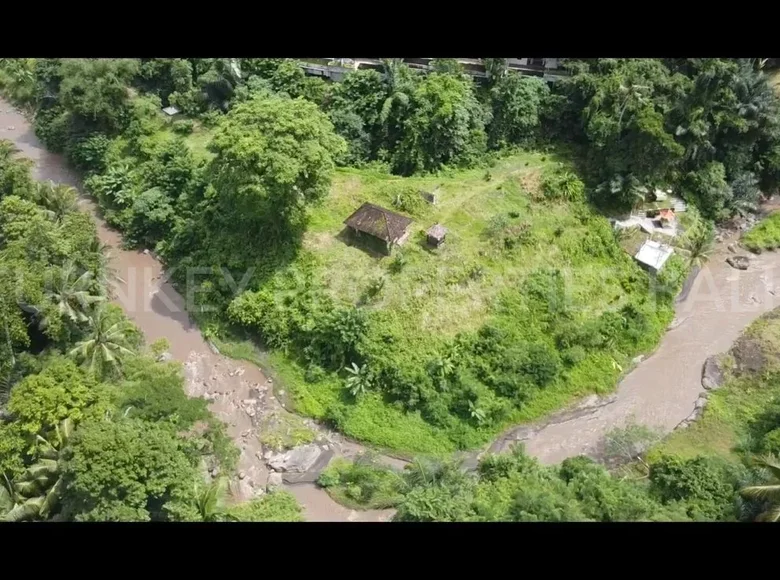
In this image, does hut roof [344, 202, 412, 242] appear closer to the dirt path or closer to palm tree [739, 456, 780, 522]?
the dirt path

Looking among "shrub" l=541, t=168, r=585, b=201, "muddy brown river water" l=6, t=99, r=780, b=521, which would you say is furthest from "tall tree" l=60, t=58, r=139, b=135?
"shrub" l=541, t=168, r=585, b=201

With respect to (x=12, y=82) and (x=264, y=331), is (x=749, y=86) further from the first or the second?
(x=12, y=82)

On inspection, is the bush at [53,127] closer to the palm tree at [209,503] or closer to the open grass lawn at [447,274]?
the open grass lawn at [447,274]

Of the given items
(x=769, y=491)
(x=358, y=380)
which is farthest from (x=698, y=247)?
(x=358, y=380)

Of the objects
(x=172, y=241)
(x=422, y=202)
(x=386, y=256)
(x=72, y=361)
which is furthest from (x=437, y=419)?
(x=172, y=241)

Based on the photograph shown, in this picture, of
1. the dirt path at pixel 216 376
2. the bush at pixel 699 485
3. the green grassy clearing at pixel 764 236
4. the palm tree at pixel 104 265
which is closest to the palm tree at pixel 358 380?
the dirt path at pixel 216 376

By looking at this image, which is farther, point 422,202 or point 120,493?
point 422,202
